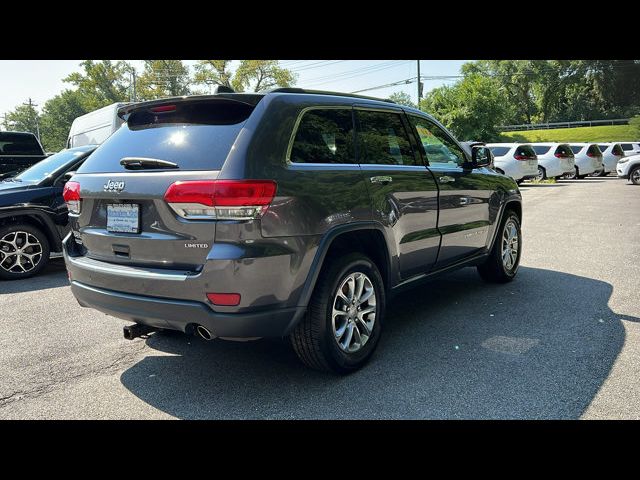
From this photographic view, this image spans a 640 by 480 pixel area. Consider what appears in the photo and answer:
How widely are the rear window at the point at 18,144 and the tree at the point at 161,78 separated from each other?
52.8 m

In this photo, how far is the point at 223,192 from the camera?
2.82m

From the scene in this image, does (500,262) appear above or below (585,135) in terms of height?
below

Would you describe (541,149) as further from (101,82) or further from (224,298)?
(101,82)

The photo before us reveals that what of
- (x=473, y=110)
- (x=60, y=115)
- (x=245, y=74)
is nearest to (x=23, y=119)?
(x=60, y=115)

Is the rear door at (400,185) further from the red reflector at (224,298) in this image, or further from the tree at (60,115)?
the tree at (60,115)

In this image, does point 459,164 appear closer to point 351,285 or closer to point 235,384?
point 351,285

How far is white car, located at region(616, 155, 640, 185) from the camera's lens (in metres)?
19.9

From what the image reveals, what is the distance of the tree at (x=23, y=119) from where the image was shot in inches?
3851

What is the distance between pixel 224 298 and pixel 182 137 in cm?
107

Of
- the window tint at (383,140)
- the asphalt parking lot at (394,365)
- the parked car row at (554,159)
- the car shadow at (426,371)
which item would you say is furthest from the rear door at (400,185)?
the parked car row at (554,159)

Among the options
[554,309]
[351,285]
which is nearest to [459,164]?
[554,309]

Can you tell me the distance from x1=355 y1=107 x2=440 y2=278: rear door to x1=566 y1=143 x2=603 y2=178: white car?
22234mm

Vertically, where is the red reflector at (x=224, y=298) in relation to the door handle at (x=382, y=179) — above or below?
below

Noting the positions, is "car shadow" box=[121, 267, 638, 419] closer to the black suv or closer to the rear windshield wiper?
the rear windshield wiper
